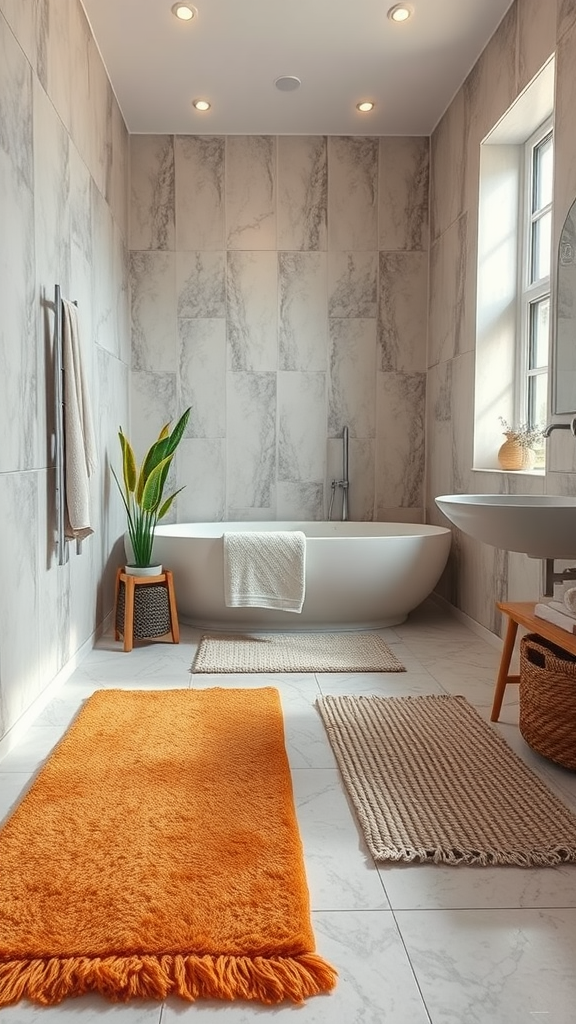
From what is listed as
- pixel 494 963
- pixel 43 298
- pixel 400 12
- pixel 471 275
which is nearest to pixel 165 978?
pixel 494 963

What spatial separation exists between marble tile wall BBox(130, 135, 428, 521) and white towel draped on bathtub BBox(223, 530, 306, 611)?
1.11 meters

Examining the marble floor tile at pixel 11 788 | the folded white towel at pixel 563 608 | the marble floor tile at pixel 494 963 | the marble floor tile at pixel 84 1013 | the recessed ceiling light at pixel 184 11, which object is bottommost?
the marble floor tile at pixel 84 1013

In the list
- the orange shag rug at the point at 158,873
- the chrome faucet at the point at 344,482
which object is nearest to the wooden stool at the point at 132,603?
the orange shag rug at the point at 158,873

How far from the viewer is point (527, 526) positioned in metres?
2.11

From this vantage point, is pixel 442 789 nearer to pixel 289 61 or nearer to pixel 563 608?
pixel 563 608

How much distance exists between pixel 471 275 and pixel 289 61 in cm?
136

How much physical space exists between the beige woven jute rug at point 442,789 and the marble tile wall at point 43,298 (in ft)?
3.52

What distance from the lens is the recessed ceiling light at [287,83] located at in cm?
411

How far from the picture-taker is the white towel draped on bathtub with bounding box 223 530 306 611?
3848 mm

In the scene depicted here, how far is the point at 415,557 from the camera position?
13.1 ft

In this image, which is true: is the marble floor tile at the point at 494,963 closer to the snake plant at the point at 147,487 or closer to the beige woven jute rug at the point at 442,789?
the beige woven jute rug at the point at 442,789

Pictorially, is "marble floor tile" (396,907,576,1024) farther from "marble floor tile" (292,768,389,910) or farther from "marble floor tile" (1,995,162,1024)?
"marble floor tile" (1,995,162,1024)

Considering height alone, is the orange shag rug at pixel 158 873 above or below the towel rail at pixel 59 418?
below

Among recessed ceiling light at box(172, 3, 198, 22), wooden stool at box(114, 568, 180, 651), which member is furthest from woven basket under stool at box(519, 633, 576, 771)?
recessed ceiling light at box(172, 3, 198, 22)
